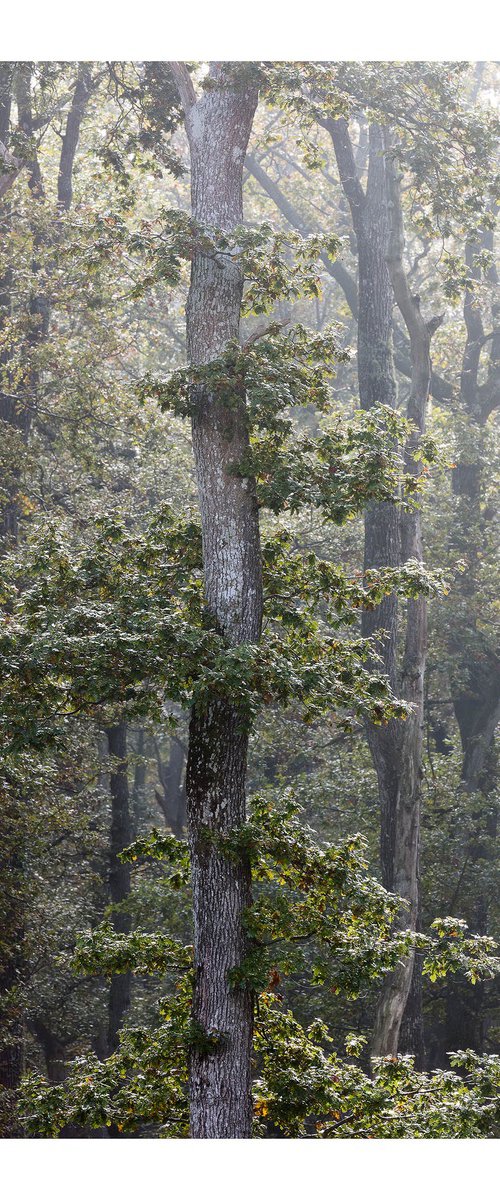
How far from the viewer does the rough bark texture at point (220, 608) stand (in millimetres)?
5625

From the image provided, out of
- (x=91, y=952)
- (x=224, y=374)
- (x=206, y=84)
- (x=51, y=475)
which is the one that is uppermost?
(x=206, y=84)

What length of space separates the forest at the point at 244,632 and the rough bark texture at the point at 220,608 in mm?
16

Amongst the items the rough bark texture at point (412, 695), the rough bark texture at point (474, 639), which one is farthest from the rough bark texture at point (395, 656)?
the rough bark texture at point (474, 639)

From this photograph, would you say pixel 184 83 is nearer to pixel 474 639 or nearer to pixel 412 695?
pixel 412 695

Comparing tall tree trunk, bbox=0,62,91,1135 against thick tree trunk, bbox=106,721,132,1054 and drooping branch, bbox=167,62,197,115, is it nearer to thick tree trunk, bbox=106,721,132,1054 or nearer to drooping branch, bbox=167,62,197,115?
drooping branch, bbox=167,62,197,115

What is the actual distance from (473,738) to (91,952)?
8.41 meters

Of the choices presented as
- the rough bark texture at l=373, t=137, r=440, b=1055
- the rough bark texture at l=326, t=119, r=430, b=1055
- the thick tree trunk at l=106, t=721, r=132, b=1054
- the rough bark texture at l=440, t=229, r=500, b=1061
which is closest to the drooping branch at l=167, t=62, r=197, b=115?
the rough bark texture at l=326, t=119, r=430, b=1055

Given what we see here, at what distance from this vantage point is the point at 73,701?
19.4 ft

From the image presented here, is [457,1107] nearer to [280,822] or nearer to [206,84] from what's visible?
[280,822]

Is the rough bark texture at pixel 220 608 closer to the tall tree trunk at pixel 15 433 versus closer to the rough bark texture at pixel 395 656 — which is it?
the tall tree trunk at pixel 15 433

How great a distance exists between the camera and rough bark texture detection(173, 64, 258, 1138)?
562 centimetres

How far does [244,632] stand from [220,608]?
184 mm

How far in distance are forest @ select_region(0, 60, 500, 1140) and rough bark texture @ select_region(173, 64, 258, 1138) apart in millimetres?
16

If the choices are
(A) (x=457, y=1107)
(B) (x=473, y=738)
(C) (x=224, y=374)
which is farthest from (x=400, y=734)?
(C) (x=224, y=374)
